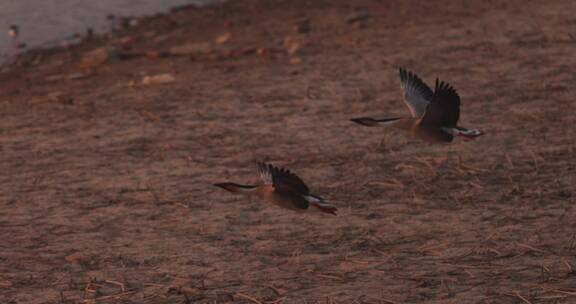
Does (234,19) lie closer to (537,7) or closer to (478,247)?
(537,7)

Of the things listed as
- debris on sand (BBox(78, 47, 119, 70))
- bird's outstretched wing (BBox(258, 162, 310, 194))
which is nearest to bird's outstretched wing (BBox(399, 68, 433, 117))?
bird's outstretched wing (BBox(258, 162, 310, 194))

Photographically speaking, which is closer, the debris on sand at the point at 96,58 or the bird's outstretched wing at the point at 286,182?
the bird's outstretched wing at the point at 286,182

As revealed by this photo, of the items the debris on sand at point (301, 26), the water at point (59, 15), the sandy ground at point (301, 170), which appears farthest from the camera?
the water at point (59, 15)

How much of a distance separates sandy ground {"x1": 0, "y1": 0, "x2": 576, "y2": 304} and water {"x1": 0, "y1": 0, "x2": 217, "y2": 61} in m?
1.48

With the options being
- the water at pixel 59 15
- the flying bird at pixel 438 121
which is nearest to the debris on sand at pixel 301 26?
the water at pixel 59 15

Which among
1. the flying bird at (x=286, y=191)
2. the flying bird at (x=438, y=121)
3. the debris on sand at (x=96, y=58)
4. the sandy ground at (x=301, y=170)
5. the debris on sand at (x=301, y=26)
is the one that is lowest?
the sandy ground at (x=301, y=170)

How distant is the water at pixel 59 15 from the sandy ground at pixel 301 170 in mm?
1475

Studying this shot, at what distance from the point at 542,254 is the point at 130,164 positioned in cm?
370

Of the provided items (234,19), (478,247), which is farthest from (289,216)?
(234,19)

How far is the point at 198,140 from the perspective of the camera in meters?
9.29

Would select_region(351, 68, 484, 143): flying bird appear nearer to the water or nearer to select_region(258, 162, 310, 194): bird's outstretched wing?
select_region(258, 162, 310, 194): bird's outstretched wing

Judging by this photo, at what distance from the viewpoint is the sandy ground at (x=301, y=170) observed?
601cm

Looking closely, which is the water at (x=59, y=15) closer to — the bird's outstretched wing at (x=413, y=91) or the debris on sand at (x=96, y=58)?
the debris on sand at (x=96, y=58)

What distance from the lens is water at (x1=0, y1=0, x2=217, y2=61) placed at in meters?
15.7
